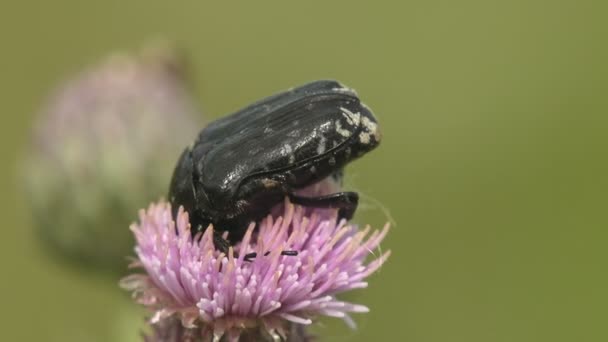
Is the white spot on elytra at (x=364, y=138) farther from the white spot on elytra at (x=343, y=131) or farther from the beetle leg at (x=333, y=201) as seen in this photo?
the beetle leg at (x=333, y=201)

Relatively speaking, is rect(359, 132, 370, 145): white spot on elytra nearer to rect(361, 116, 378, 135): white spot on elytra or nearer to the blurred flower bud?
rect(361, 116, 378, 135): white spot on elytra

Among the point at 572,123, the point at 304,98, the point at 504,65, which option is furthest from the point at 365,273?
the point at 504,65

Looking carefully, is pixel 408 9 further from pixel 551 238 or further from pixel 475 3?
pixel 551 238

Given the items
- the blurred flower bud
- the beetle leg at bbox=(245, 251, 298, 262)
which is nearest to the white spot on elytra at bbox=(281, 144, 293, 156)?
the beetle leg at bbox=(245, 251, 298, 262)

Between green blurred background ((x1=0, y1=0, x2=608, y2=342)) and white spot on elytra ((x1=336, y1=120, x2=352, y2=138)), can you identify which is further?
green blurred background ((x1=0, y1=0, x2=608, y2=342))

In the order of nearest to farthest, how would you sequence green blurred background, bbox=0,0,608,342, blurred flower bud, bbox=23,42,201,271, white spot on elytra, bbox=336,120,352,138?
white spot on elytra, bbox=336,120,352,138 → blurred flower bud, bbox=23,42,201,271 → green blurred background, bbox=0,0,608,342

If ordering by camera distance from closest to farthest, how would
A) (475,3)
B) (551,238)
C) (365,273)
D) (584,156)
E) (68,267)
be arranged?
(365,273) < (68,267) < (551,238) < (584,156) < (475,3)
